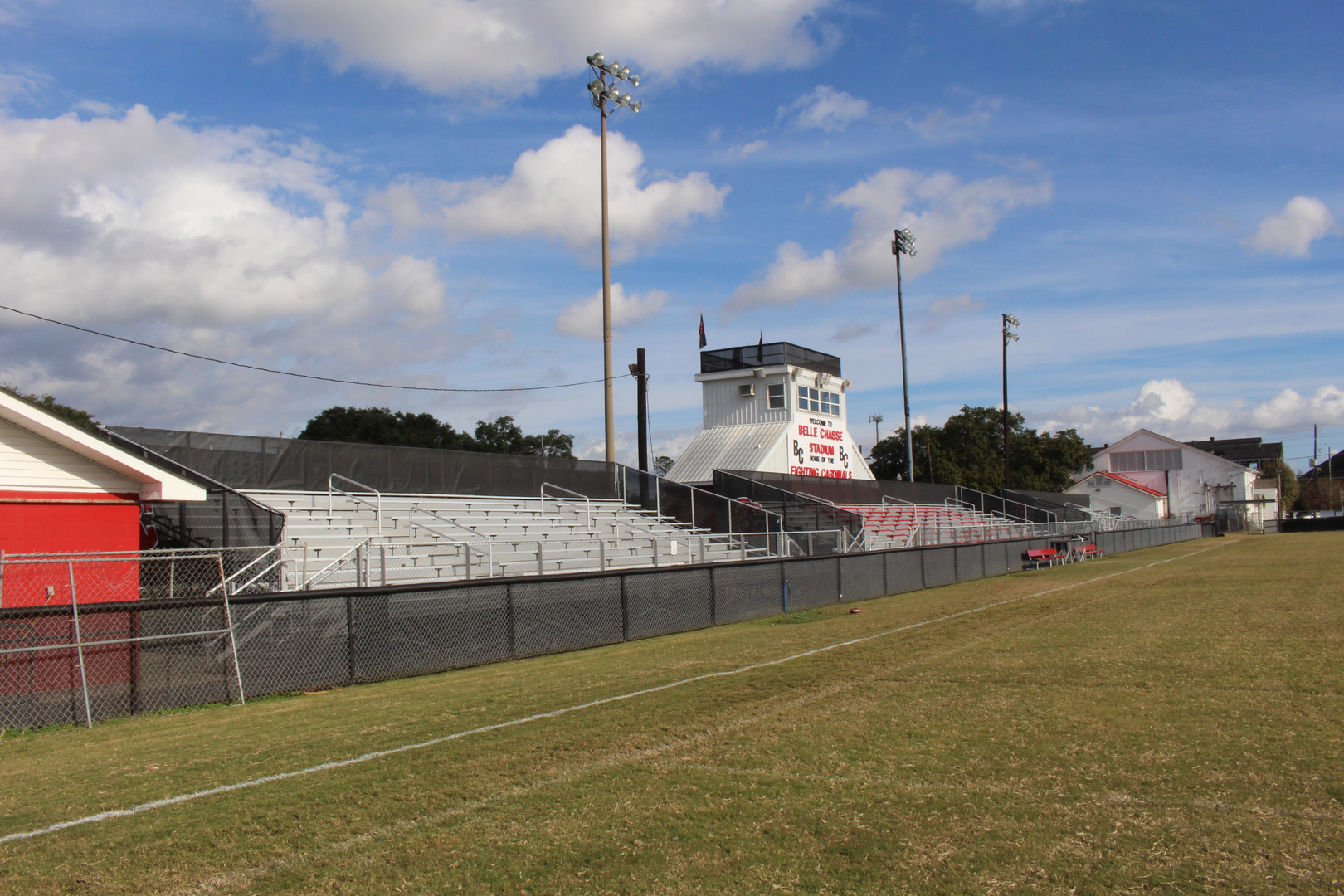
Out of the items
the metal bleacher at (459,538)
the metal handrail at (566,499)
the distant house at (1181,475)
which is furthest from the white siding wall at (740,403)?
the distant house at (1181,475)

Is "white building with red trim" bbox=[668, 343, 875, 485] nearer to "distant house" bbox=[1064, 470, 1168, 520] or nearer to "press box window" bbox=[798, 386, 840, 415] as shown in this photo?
"press box window" bbox=[798, 386, 840, 415]

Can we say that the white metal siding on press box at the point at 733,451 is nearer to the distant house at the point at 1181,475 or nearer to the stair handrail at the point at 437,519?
the stair handrail at the point at 437,519

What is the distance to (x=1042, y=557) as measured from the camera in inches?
1348

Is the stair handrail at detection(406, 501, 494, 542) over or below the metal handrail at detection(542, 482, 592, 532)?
below

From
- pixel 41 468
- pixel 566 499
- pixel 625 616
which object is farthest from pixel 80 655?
pixel 566 499

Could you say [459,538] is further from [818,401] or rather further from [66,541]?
[818,401]

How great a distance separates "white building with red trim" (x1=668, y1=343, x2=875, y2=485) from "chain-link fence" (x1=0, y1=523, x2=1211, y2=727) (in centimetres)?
2234

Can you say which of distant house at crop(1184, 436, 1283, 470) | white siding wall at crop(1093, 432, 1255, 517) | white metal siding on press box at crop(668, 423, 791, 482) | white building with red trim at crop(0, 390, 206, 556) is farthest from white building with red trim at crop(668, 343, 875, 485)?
distant house at crop(1184, 436, 1283, 470)

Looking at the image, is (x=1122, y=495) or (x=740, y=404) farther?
(x=1122, y=495)

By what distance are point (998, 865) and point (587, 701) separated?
582 cm

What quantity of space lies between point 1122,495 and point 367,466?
82696mm

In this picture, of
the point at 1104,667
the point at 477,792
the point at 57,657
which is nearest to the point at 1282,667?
the point at 1104,667

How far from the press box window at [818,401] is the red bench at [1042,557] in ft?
40.2

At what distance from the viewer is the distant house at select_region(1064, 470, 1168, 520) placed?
85875mm
